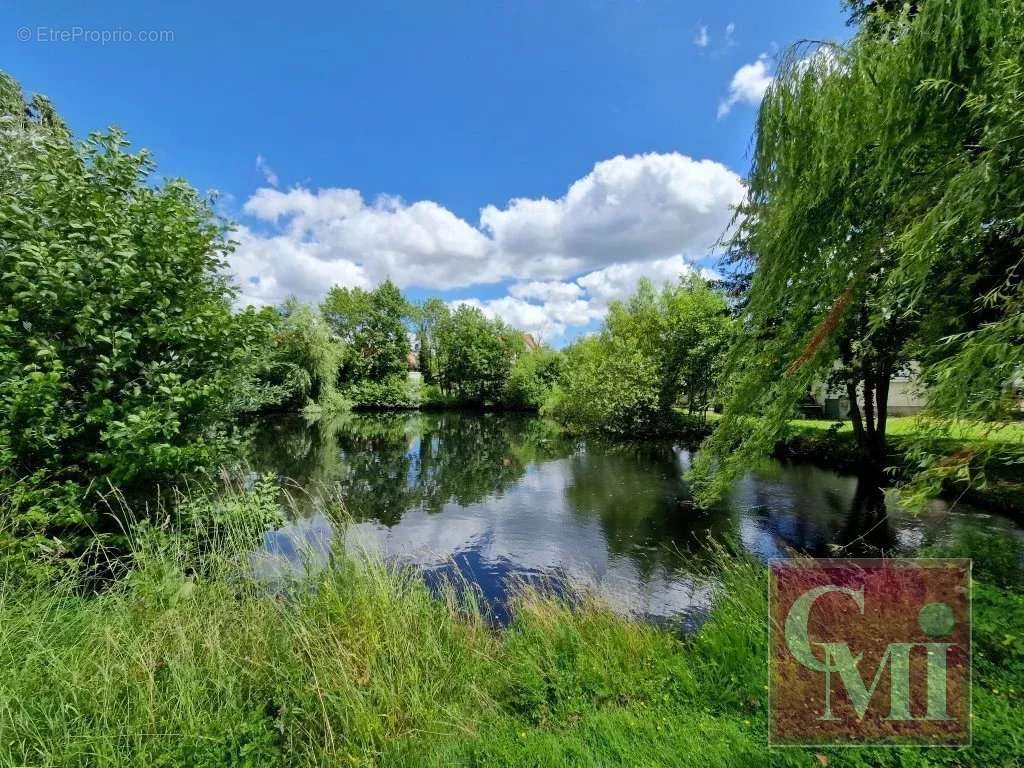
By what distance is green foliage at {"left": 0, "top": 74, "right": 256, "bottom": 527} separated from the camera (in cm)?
349

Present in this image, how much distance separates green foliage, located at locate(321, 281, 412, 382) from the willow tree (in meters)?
39.0

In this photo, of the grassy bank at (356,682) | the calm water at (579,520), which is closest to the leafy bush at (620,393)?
the calm water at (579,520)

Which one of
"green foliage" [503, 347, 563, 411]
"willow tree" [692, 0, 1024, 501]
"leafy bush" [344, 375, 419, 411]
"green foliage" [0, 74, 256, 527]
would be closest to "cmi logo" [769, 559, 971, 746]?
"willow tree" [692, 0, 1024, 501]

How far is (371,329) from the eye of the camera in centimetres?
4203

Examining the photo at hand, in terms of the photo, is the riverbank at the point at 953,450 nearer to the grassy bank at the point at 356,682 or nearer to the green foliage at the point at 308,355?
the grassy bank at the point at 356,682

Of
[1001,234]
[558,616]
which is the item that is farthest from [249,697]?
[1001,234]

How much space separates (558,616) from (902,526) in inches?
306

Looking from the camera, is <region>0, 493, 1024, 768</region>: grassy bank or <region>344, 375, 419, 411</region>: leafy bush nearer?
<region>0, 493, 1024, 768</region>: grassy bank

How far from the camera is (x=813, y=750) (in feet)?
7.76

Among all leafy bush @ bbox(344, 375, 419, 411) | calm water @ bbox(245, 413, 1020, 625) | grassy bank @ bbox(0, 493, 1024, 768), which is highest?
leafy bush @ bbox(344, 375, 419, 411)

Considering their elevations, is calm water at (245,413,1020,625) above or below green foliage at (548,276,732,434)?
below

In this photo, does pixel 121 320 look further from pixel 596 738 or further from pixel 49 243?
pixel 596 738

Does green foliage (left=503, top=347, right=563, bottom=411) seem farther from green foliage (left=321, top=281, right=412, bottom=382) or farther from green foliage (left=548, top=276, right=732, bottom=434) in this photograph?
green foliage (left=548, top=276, right=732, bottom=434)

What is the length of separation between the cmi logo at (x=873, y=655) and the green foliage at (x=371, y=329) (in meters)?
40.0
